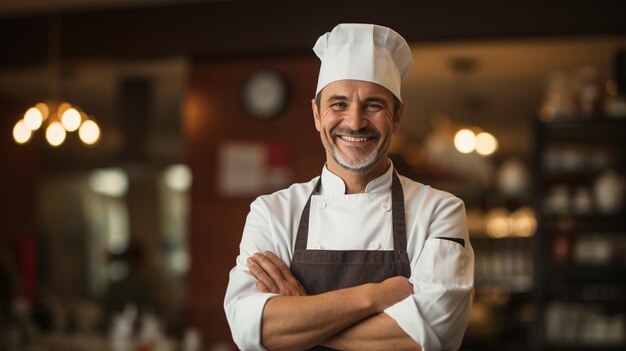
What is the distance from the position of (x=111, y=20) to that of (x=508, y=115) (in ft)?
16.2

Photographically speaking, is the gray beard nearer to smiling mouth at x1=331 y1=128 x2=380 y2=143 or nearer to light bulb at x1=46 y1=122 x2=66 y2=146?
smiling mouth at x1=331 y1=128 x2=380 y2=143

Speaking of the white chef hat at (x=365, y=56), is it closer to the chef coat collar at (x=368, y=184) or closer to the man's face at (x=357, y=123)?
the man's face at (x=357, y=123)

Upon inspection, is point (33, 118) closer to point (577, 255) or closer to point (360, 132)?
point (577, 255)

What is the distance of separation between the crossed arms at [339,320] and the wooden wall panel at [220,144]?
3.61 metres

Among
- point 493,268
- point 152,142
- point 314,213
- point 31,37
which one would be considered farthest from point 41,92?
point 314,213

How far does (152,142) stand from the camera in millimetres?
10664

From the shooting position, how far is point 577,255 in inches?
207

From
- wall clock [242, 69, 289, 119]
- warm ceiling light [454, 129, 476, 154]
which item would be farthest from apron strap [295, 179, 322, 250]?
warm ceiling light [454, 129, 476, 154]

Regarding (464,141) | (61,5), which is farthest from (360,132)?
(464,141)

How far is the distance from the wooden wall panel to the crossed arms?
3606mm

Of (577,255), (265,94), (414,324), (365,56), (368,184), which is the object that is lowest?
(414,324)

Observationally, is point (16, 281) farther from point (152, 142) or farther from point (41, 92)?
point (152, 142)

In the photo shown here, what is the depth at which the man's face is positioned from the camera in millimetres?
1813

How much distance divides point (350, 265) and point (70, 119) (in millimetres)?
3345
